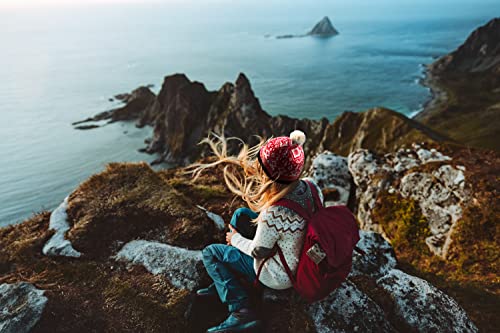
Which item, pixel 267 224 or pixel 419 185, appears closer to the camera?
pixel 267 224

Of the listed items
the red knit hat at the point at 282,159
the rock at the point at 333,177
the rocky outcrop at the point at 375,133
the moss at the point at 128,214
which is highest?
the red knit hat at the point at 282,159

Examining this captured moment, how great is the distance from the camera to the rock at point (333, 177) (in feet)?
58.8

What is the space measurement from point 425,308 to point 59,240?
32.3ft

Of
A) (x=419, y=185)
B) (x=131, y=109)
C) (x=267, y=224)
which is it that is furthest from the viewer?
(x=131, y=109)

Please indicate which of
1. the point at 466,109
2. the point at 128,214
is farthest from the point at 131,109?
the point at 128,214

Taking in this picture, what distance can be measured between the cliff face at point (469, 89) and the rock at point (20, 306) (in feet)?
219

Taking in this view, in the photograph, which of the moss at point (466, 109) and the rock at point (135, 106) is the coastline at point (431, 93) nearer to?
the moss at point (466, 109)

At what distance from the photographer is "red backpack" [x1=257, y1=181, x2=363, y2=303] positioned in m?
5.12

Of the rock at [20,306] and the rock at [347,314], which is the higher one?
the rock at [20,306]

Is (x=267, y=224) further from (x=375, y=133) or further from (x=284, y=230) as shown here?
(x=375, y=133)

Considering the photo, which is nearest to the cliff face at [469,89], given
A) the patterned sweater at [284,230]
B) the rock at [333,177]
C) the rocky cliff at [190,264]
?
the rock at [333,177]

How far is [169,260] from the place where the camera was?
7.95 metres

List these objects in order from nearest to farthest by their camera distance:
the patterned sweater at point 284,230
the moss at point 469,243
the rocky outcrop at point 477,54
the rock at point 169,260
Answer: the patterned sweater at point 284,230
the rock at point 169,260
the moss at point 469,243
the rocky outcrop at point 477,54

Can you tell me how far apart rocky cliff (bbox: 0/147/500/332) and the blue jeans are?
2.38 ft
